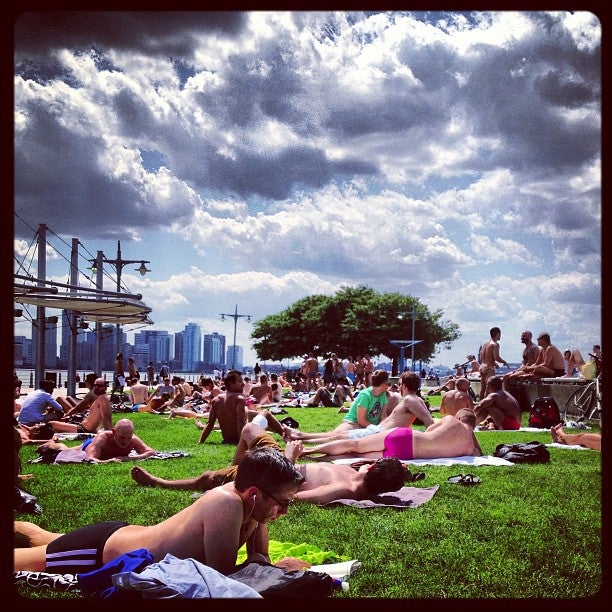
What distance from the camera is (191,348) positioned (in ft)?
65.6

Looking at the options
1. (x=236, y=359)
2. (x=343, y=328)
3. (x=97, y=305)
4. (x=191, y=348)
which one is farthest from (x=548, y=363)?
(x=343, y=328)

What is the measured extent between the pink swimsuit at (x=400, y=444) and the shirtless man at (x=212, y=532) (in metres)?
4.06

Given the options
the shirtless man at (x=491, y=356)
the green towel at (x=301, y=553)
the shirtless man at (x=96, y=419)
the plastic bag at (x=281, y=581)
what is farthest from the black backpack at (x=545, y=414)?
the plastic bag at (x=281, y=581)

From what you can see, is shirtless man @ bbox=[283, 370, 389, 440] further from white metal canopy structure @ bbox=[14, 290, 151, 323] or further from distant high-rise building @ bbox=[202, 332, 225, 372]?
distant high-rise building @ bbox=[202, 332, 225, 372]

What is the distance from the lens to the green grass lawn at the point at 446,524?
11.8 feet

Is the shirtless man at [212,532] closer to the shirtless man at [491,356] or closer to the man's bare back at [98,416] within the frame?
the man's bare back at [98,416]

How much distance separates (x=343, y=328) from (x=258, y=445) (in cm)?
2260

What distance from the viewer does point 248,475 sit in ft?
10.3

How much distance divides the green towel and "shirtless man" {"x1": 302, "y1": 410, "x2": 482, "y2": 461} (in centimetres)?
346

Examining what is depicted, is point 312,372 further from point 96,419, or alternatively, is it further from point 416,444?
point 416,444

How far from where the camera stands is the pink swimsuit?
7488mm
